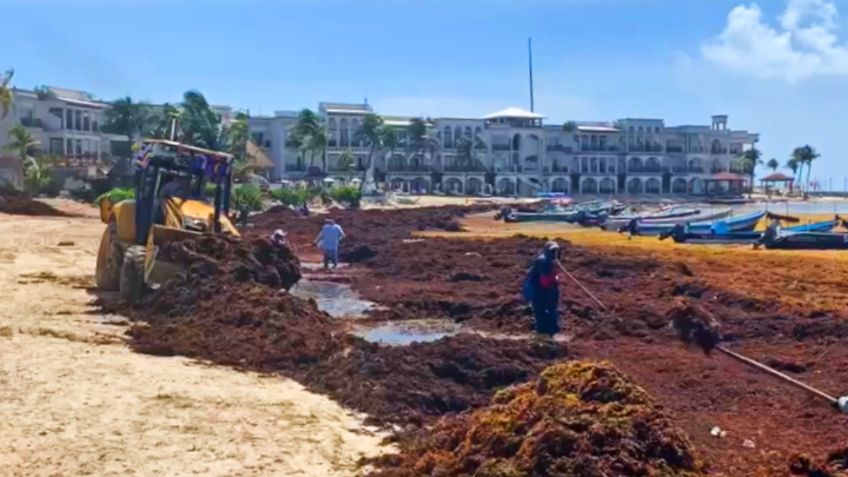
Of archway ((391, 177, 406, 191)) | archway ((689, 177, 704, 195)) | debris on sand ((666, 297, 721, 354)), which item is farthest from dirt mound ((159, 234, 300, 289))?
archway ((689, 177, 704, 195))

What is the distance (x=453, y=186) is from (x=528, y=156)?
31.6 ft

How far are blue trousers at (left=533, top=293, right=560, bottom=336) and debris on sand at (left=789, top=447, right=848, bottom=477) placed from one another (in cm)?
775

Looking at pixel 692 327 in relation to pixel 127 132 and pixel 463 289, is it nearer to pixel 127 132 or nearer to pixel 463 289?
pixel 463 289

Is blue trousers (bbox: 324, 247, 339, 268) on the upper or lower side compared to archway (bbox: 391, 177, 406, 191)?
lower

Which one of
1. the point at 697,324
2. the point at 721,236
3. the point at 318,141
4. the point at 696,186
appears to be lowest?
the point at 721,236

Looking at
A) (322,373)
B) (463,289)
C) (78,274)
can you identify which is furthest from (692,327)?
(78,274)

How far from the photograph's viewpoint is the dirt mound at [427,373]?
1182cm

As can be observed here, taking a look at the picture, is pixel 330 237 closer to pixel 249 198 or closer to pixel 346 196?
pixel 249 198

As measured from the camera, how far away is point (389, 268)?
98.7ft

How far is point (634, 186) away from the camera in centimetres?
12069

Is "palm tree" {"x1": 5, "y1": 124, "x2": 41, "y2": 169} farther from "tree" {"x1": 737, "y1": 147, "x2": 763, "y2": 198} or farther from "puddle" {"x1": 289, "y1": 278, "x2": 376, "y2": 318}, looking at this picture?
"tree" {"x1": 737, "y1": 147, "x2": 763, "y2": 198}

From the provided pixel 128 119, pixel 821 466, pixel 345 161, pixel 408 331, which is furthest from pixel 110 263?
pixel 345 161

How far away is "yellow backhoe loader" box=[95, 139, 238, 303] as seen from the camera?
836 inches

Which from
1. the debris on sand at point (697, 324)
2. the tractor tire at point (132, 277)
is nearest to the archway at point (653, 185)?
the tractor tire at point (132, 277)
